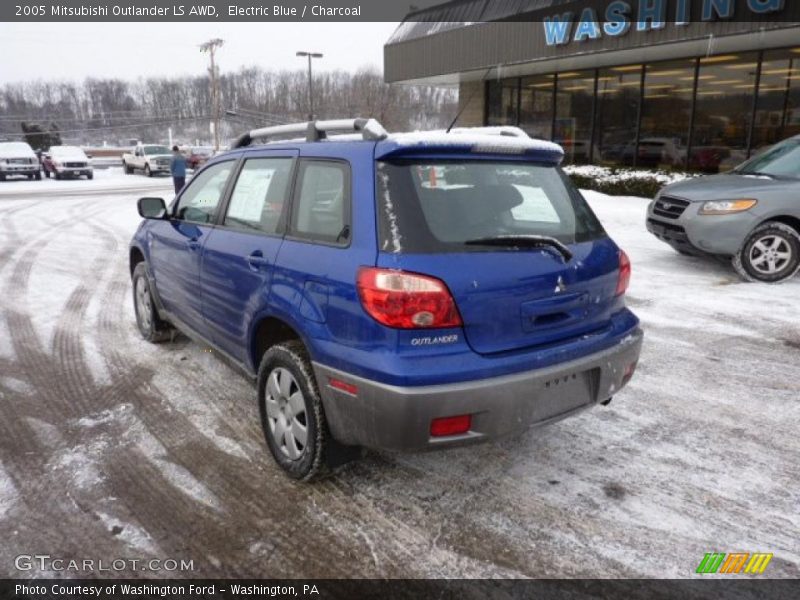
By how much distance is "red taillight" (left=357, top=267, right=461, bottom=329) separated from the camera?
248cm

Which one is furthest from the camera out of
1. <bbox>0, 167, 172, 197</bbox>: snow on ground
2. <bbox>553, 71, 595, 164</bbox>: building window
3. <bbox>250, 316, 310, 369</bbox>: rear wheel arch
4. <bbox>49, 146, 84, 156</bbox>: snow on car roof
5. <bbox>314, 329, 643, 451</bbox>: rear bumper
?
<bbox>49, 146, 84, 156</bbox>: snow on car roof

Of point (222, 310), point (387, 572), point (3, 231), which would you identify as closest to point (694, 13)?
point (222, 310)

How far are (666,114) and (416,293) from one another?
54.7 feet

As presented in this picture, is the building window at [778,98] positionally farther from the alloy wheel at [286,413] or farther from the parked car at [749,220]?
the alloy wheel at [286,413]

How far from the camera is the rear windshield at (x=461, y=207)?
2607 millimetres

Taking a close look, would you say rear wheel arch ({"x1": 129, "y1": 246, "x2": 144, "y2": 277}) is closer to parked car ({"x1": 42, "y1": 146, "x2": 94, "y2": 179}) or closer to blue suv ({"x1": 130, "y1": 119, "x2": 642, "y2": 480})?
blue suv ({"x1": 130, "y1": 119, "x2": 642, "y2": 480})

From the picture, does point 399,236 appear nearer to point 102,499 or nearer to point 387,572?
point 387,572

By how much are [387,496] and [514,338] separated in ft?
3.54

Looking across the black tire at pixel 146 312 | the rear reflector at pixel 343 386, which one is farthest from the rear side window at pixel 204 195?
the rear reflector at pixel 343 386

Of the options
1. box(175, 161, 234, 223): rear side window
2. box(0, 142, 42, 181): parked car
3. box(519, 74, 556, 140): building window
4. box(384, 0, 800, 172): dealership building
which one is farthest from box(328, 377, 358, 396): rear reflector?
box(0, 142, 42, 181): parked car

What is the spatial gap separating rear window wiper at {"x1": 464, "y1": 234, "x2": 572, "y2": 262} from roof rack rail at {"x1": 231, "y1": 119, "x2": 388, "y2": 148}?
69 centimetres

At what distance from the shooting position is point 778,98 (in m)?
14.3

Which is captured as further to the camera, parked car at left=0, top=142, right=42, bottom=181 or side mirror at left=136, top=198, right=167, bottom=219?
parked car at left=0, top=142, right=42, bottom=181

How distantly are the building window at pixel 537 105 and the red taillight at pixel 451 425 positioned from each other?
60.7ft
